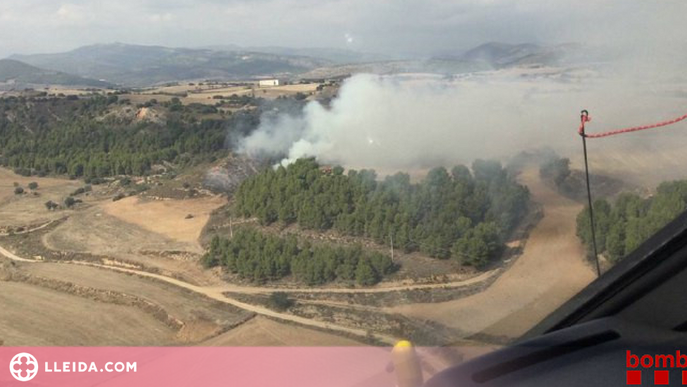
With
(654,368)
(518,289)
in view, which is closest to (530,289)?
(518,289)

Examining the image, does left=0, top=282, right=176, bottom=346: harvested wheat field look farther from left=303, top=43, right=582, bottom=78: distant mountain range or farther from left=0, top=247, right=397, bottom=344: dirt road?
left=303, top=43, right=582, bottom=78: distant mountain range

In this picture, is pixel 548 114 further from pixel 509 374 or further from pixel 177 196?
pixel 509 374

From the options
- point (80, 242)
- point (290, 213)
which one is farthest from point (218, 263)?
point (80, 242)

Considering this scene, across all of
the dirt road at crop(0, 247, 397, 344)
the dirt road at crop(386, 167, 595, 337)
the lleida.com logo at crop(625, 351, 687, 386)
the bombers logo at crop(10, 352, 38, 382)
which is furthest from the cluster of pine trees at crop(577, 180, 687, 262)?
the bombers logo at crop(10, 352, 38, 382)

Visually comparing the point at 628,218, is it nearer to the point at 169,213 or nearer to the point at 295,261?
the point at 295,261

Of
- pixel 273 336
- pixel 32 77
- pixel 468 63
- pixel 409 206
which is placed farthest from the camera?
pixel 32 77

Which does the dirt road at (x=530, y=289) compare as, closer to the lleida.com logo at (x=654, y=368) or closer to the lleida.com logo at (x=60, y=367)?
the lleida.com logo at (x=654, y=368)
